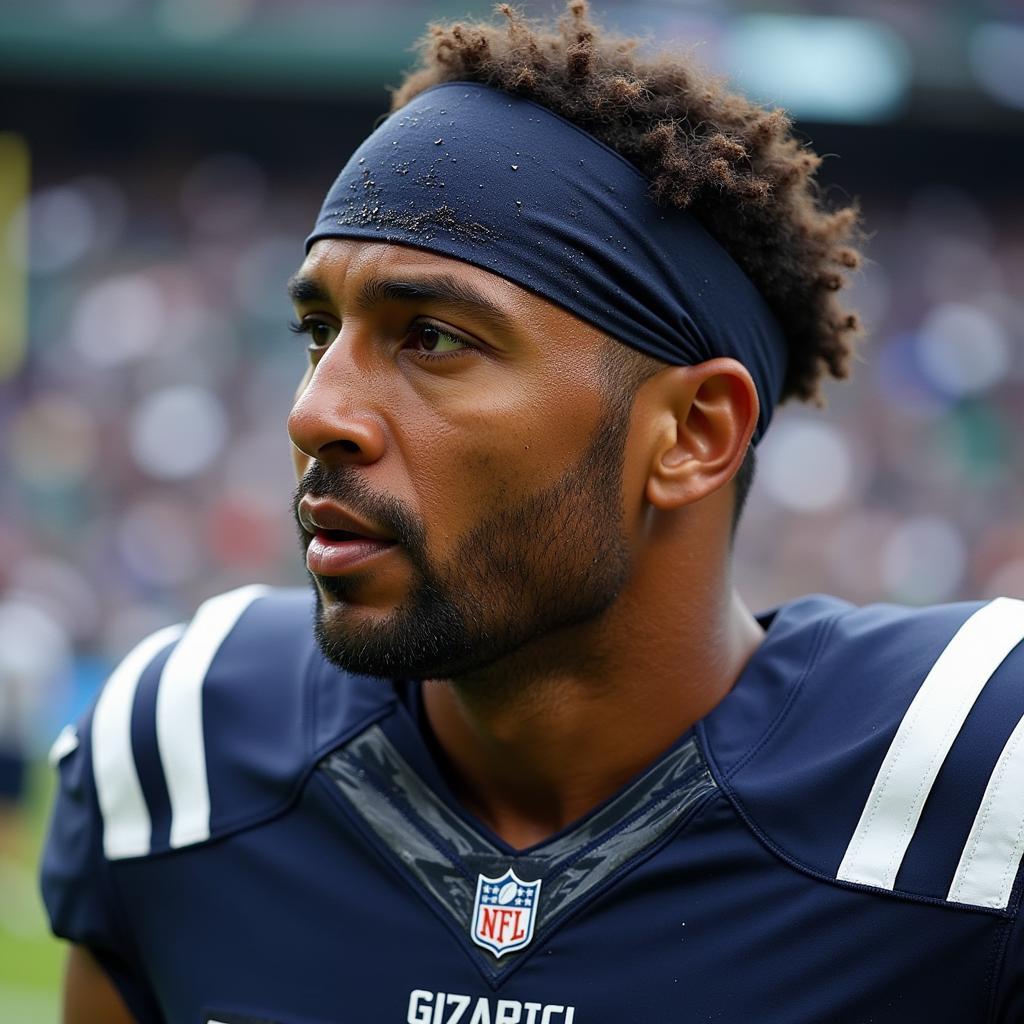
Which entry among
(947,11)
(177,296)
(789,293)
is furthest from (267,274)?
(789,293)

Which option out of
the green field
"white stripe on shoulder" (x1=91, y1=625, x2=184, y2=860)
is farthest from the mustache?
the green field

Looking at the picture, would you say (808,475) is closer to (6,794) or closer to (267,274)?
(267,274)

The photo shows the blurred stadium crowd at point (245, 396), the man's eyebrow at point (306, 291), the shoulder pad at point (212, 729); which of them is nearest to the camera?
the man's eyebrow at point (306, 291)

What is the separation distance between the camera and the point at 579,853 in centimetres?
183

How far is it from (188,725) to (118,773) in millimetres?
118

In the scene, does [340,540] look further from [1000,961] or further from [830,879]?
[1000,961]

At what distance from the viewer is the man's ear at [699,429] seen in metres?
1.92

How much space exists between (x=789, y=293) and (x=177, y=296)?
9.54 metres

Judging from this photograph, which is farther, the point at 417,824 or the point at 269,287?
the point at 269,287

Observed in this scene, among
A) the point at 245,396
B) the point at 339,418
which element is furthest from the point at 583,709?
the point at 245,396

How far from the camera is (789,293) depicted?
211 centimetres

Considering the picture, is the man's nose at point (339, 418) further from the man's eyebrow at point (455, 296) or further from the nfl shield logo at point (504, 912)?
the nfl shield logo at point (504, 912)

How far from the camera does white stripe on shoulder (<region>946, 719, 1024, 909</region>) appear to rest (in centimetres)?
161

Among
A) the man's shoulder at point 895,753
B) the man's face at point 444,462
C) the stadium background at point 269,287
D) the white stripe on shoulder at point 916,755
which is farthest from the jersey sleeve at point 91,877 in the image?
the stadium background at point 269,287
